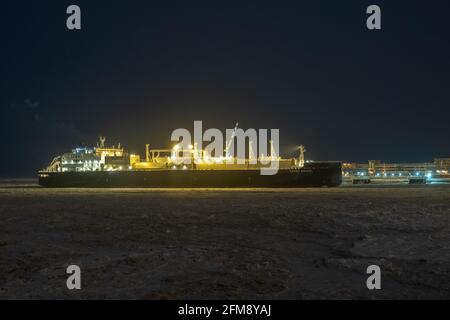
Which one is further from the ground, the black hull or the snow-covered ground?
the black hull

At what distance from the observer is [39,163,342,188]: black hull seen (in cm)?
3694

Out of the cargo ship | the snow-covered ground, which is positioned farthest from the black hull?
the snow-covered ground

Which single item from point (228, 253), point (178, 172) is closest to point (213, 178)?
point (178, 172)

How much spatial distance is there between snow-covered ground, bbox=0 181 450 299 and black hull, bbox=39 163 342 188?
21806mm

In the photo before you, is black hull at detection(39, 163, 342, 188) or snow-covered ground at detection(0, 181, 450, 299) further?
black hull at detection(39, 163, 342, 188)

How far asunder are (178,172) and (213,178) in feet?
11.1

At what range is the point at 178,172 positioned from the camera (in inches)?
1538

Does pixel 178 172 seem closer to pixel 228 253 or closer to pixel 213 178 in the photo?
pixel 213 178

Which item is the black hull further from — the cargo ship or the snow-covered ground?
the snow-covered ground
